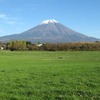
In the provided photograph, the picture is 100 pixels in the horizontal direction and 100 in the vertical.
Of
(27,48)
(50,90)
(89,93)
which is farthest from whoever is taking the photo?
(27,48)

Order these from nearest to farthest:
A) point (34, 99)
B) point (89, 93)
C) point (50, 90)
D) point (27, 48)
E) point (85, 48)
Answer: point (34, 99) → point (89, 93) → point (50, 90) → point (85, 48) → point (27, 48)

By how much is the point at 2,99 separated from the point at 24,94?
2.49ft

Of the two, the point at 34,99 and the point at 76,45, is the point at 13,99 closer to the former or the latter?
the point at 34,99

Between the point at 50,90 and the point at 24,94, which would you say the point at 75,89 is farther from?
the point at 24,94

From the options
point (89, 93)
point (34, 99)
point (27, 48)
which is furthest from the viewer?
point (27, 48)

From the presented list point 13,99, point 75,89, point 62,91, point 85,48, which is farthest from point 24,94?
point 85,48

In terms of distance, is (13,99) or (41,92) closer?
(13,99)

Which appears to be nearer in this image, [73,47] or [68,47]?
[73,47]

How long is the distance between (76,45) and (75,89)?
207 feet

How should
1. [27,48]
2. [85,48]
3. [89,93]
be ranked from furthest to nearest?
[27,48] → [85,48] → [89,93]

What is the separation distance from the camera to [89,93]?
5.45 metres

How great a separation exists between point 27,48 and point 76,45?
22.0 metres

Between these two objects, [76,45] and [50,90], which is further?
[76,45]

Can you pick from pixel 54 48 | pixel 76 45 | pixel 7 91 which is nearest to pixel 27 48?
pixel 54 48
